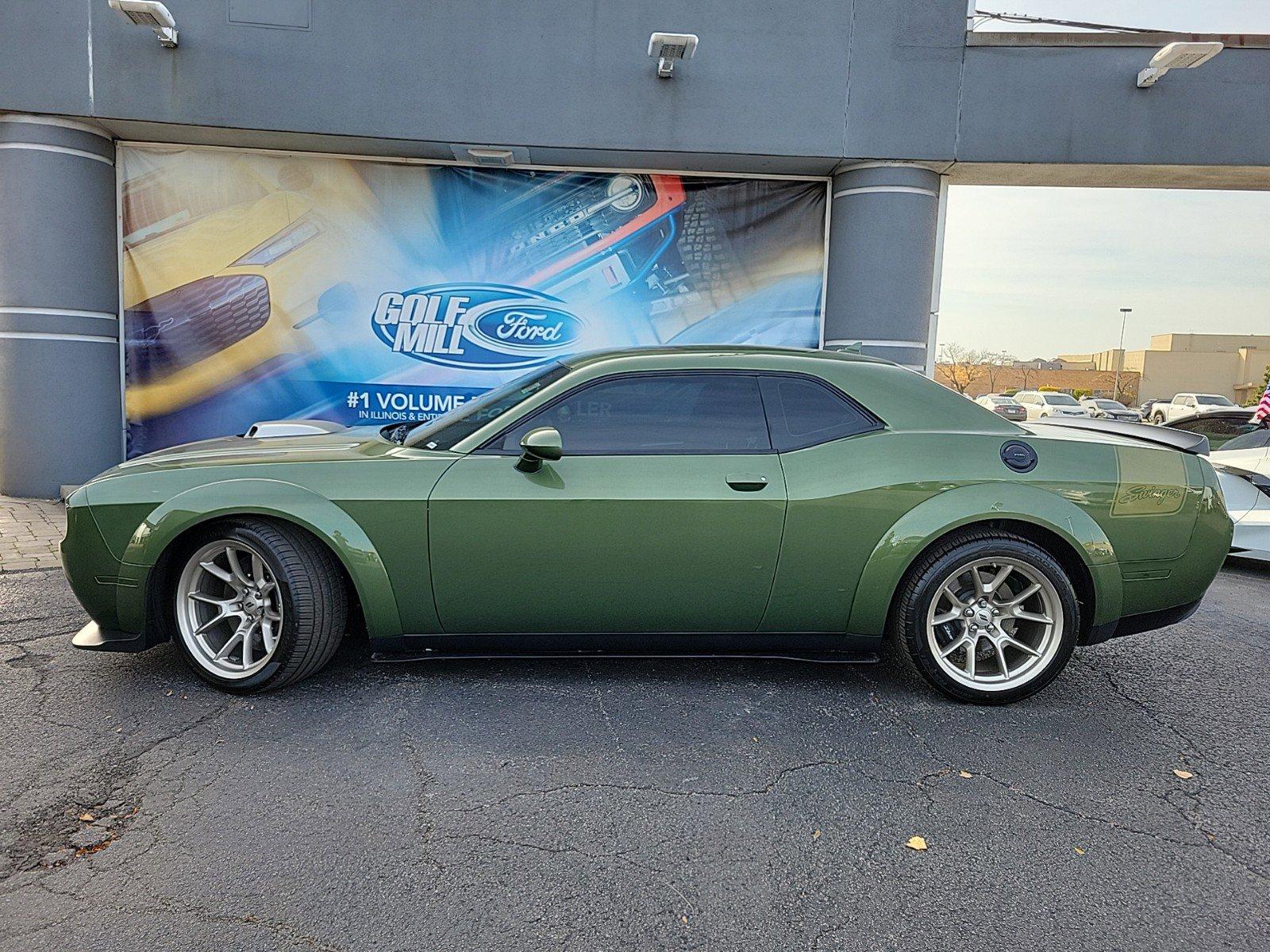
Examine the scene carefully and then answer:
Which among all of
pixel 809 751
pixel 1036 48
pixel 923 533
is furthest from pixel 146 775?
pixel 1036 48

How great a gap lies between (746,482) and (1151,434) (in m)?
2.07

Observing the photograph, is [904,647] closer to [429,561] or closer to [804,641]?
[804,641]

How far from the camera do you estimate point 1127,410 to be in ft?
120

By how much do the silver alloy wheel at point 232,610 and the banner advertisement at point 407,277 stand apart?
5349 mm

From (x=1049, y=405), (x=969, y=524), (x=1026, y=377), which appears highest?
(x=1026, y=377)

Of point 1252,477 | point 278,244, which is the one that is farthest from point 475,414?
point 278,244

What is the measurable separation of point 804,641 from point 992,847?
119 centimetres

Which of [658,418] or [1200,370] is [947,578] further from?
[1200,370]

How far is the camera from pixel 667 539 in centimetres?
342

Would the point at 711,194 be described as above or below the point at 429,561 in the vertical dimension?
above

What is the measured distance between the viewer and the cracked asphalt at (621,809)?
2.14 m

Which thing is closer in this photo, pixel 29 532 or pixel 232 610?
pixel 232 610

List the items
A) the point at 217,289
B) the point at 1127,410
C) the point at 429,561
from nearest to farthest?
the point at 429,561 < the point at 217,289 < the point at 1127,410

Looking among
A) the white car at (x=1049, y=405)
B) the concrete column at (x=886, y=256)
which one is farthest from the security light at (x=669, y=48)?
the white car at (x=1049, y=405)
